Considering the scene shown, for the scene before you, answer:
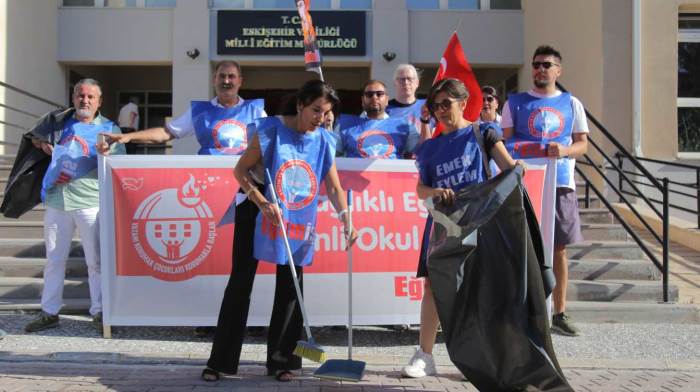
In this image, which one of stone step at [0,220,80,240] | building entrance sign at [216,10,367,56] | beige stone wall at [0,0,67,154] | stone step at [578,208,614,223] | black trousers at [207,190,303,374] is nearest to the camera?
black trousers at [207,190,303,374]

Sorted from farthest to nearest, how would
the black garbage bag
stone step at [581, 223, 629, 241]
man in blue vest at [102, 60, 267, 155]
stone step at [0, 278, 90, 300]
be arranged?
stone step at [581, 223, 629, 241] → stone step at [0, 278, 90, 300] → man in blue vest at [102, 60, 267, 155] → the black garbage bag

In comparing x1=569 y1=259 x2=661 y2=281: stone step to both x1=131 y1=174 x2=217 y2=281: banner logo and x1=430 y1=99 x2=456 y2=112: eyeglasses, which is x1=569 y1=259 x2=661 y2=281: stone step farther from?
x1=131 y1=174 x2=217 y2=281: banner logo

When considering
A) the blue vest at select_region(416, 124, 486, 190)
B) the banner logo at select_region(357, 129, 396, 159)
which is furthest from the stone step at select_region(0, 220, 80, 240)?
the blue vest at select_region(416, 124, 486, 190)

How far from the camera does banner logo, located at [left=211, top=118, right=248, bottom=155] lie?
5.40 meters

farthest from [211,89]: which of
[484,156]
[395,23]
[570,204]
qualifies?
[484,156]

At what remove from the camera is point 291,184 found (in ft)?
13.8

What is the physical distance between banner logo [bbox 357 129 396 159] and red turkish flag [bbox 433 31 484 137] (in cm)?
68

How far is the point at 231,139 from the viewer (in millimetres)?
5449

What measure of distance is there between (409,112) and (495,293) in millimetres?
2280

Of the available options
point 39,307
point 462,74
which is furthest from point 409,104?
point 39,307

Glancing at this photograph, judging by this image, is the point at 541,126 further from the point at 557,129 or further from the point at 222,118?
the point at 222,118

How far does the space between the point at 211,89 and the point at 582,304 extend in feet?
36.3

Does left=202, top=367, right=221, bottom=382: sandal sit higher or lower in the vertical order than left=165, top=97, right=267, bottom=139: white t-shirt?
lower

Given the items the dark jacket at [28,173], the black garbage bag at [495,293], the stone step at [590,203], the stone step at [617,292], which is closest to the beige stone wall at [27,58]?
the dark jacket at [28,173]
